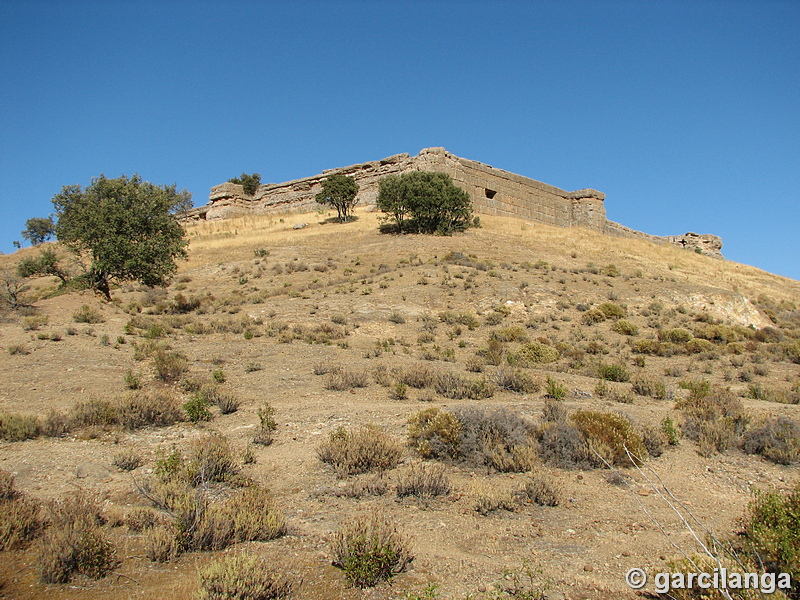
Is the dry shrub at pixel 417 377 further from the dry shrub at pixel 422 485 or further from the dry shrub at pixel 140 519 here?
the dry shrub at pixel 140 519

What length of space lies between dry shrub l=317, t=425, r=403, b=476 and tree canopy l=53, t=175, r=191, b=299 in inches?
619

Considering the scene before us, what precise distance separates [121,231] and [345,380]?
1396 centimetres

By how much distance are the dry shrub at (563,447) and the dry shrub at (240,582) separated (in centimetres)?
435

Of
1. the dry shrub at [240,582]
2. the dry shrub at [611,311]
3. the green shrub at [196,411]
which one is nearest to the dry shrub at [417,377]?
the green shrub at [196,411]

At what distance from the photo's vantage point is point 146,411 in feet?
27.6

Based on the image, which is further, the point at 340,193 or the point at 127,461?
the point at 340,193

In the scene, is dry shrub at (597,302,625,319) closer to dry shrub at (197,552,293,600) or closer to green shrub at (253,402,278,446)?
green shrub at (253,402,278,446)

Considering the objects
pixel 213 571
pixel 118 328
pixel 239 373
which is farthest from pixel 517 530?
pixel 118 328

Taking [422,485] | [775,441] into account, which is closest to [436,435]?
[422,485]

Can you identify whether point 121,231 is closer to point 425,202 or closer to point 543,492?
point 425,202

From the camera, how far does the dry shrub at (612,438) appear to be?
7227 millimetres

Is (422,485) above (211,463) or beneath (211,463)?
beneath

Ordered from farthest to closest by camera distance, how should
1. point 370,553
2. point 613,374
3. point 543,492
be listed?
point 613,374 → point 543,492 → point 370,553

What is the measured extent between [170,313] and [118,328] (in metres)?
3.91
